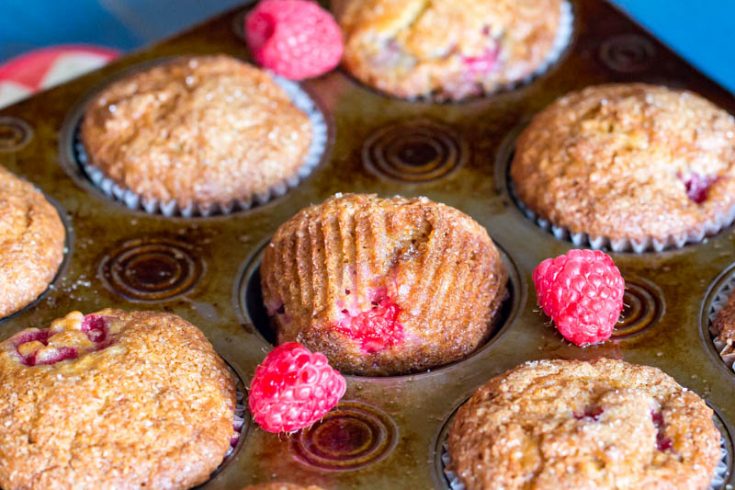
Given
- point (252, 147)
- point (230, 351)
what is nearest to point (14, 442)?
point (230, 351)

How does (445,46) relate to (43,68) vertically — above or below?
above

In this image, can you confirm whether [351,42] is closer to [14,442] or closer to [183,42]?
[183,42]

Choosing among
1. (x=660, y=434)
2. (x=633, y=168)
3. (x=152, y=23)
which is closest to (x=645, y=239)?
(x=633, y=168)

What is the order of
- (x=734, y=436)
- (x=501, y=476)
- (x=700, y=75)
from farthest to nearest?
(x=700, y=75), (x=734, y=436), (x=501, y=476)

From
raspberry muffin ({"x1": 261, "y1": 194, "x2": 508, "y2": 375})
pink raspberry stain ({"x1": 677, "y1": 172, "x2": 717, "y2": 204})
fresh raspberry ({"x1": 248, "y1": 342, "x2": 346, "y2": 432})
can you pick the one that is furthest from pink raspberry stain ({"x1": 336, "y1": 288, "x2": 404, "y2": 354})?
pink raspberry stain ({"x1": 677, "y1": 172, "x2": 717, "y2": 204})

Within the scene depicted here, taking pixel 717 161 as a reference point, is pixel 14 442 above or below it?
below

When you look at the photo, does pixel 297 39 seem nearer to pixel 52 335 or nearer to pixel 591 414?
pixel 52 335

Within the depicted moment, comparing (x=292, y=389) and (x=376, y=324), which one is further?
(x=376, y=324)
